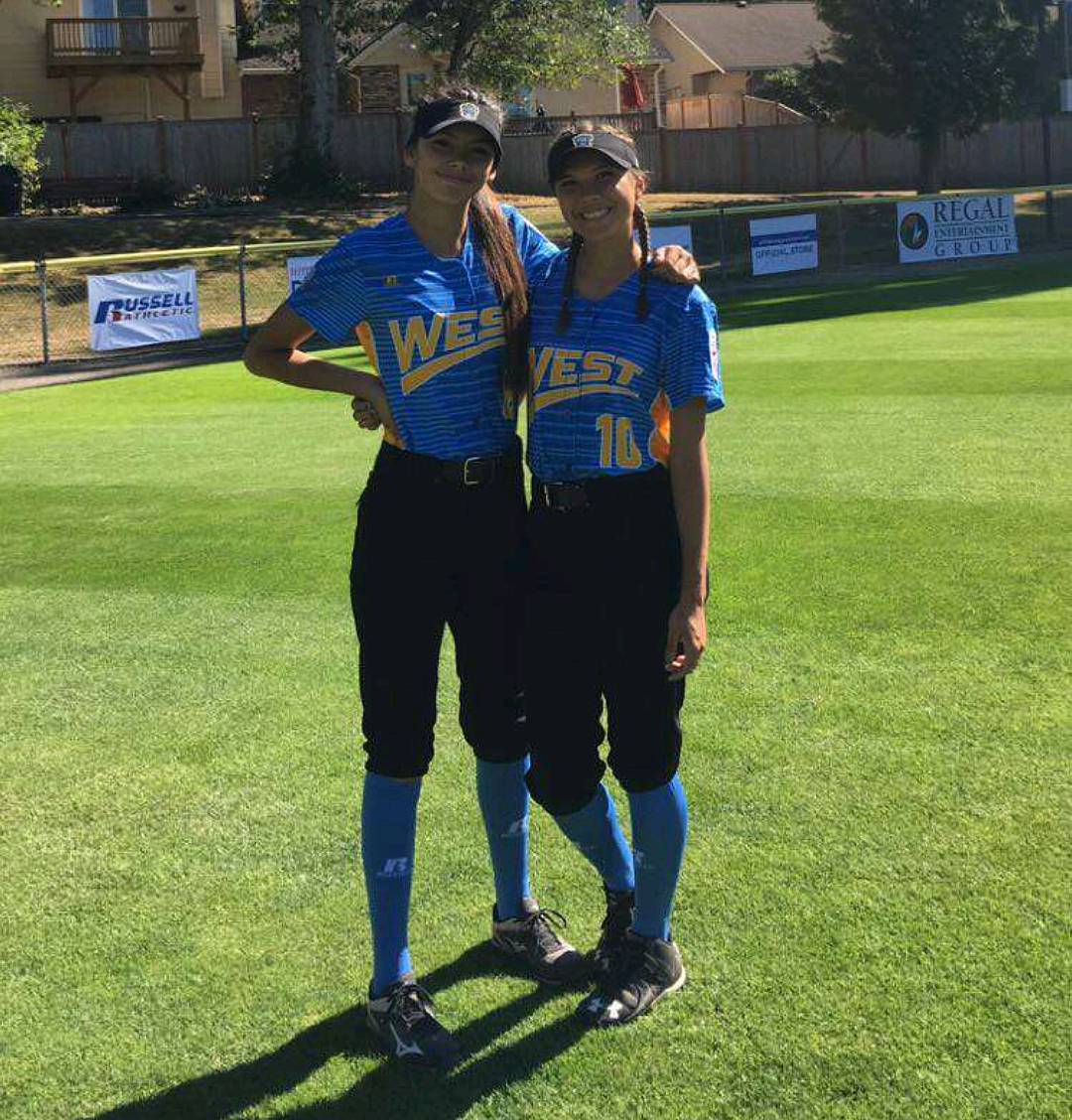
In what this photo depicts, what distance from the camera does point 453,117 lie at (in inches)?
134

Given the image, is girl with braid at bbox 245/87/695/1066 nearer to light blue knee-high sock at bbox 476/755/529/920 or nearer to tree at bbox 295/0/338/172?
light blue knee-high sock at bbox 476/755/529/920

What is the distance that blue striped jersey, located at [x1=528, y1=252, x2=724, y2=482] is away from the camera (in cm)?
329

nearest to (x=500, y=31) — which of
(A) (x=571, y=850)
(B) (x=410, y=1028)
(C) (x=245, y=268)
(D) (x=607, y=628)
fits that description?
(C) (x=245, y=268)

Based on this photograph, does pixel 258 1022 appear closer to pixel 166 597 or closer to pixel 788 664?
pixel 788 664

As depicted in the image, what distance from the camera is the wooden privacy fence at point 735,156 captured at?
40281 mm

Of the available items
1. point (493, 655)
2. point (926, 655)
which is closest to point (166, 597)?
point (926, 655)

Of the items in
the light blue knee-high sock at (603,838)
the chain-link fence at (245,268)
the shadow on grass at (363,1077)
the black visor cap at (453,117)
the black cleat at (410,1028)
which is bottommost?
the shadow on grass at (363,1077)

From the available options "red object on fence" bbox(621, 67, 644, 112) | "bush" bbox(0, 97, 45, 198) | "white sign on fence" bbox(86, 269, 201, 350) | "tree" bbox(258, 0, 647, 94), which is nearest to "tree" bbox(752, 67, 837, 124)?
"red object on fence" bbox(621, 67, 644, 112)

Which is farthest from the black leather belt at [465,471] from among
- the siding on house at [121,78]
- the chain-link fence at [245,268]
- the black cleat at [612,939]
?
the siding on house at [121,78]

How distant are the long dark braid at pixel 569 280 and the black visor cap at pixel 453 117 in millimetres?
306

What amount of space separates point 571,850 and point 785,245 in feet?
82.7

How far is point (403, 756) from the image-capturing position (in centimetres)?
353

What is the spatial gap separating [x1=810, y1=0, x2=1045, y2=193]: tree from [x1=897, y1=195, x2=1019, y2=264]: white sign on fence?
12164 mm

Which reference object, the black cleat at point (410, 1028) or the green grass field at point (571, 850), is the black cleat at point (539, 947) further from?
the black cleat at point (410, 1028)
